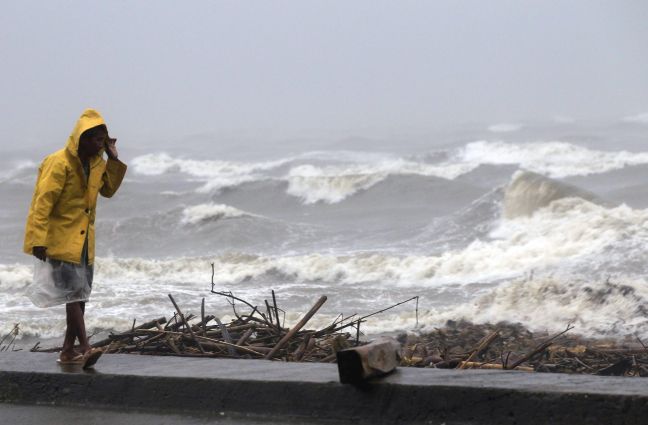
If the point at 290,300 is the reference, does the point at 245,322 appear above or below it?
above

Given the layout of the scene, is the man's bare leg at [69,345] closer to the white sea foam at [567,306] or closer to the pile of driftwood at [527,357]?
the pile of driftwood at [527,357]

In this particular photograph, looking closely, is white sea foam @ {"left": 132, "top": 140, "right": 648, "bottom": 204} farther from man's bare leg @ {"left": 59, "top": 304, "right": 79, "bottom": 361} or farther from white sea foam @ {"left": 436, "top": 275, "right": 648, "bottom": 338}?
man's bare leg @ {"left": 59, "top": 304, "right": 79, "bottom": 361}

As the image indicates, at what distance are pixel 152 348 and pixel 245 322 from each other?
712mm

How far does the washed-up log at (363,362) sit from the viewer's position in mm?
4527

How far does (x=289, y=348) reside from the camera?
614 centimetres

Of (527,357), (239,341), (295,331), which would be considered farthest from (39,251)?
(527,357)

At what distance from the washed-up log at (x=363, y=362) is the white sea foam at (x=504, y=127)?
55.5 metres

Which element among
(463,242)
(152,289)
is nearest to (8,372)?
(152,289)

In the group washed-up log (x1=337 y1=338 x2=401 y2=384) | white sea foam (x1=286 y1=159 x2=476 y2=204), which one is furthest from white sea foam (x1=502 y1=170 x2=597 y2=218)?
washed-up log (x1=337 y1=338 x2=401 y2=384)

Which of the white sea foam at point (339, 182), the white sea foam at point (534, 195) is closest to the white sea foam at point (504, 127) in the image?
the white sea foam at point (339, 182)

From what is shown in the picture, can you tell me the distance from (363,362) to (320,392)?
28 cm

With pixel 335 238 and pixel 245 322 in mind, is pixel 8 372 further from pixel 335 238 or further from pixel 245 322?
pixel 335 238

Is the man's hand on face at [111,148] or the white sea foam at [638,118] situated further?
the white sea foam at [638,118]

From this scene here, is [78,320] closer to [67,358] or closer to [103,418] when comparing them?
[67,358]
